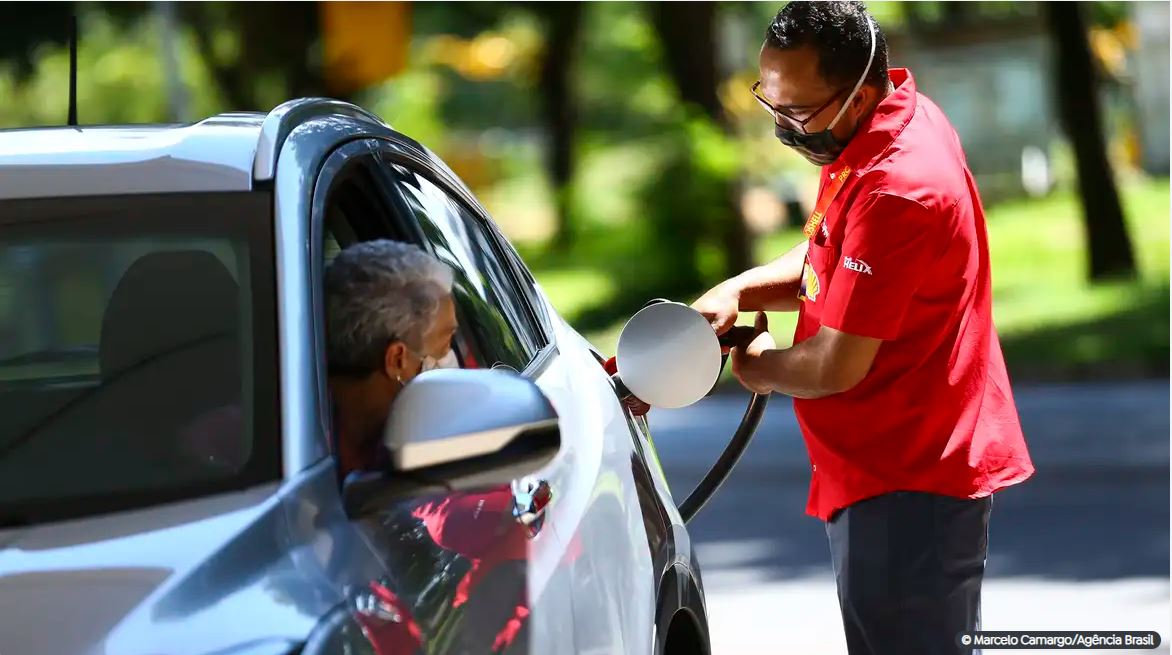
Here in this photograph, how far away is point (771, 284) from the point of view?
3834 mm

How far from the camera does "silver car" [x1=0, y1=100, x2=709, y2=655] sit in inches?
86.7

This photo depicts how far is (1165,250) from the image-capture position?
23.0 meters

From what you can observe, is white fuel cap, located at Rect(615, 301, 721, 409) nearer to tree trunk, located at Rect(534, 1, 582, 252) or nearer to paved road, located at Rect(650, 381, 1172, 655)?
paved road, located at Rect(650, 381, 1172, 655)

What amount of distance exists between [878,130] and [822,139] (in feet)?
0.44

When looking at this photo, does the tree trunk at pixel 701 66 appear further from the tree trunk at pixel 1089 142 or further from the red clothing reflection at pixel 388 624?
the red clothing reflection at pixel 388 624

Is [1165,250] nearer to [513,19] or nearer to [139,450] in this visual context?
[513,19]

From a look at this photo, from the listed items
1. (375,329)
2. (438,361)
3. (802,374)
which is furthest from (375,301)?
(802,374)

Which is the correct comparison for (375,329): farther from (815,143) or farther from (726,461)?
(726,461)

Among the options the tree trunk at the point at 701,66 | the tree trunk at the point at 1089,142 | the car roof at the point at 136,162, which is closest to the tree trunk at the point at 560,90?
the tree trunk at the point at 701,66

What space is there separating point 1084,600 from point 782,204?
27.8m

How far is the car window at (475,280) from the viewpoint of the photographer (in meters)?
3.42

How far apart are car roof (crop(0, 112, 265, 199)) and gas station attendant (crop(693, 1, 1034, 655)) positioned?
1.01 metres

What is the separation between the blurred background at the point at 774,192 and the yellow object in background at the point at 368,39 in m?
0.02

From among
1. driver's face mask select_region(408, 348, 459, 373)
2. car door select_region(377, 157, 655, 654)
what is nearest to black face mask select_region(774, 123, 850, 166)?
car door select_region(377, 157, 655, 654)
